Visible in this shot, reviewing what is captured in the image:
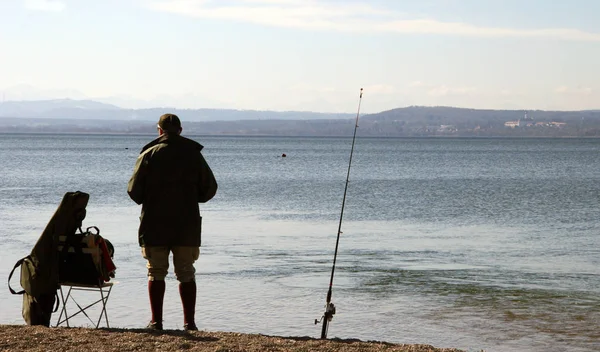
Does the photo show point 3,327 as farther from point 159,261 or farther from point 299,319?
point 299,319

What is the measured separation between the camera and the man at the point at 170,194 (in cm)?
780

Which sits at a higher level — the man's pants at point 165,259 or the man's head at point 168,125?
the man's head at point 168,125

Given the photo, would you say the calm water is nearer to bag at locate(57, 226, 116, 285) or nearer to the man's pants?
bag at locate(57, 226, 116, 285)

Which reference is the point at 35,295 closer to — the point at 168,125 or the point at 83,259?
the point at 83,259

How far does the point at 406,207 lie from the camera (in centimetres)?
3173

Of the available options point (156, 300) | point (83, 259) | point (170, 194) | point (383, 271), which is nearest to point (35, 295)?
point (83, 259)

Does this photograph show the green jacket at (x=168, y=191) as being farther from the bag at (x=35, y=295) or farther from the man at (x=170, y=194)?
the bag at (x=35, y=295)

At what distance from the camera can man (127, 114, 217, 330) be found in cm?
780

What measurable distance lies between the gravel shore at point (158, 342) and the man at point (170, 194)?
65 centimetres

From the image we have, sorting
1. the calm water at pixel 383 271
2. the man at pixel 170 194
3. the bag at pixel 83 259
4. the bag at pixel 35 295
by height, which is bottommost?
the calm water at pixel 383 271

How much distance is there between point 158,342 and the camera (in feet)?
23.7

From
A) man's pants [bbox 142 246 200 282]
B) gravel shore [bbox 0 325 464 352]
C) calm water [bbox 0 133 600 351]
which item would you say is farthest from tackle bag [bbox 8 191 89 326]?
calm water [bbox 0 133 600 351]

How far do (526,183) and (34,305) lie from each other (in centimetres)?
4650

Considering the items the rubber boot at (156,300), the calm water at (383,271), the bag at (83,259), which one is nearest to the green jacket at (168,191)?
the rubber boot at (156,300)
